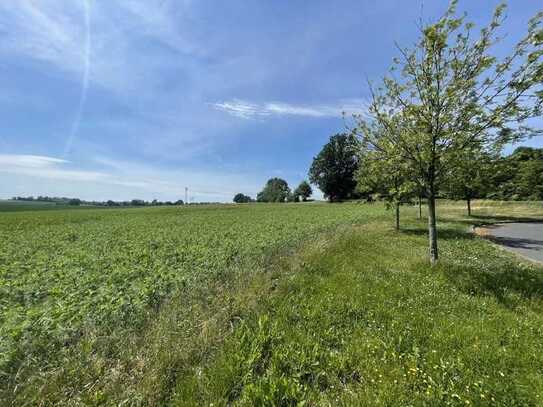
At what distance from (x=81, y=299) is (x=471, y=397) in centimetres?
675

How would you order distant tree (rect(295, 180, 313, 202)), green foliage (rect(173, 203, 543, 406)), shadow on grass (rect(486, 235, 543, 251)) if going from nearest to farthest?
green foliage (rect(173, 203, 543, 406))
shadow on grass (rect(486, 235, 543, 251))
distant tree (rect(295, 180, 313, 202))

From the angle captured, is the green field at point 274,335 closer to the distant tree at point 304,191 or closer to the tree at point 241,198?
the distant tree at point 304,191

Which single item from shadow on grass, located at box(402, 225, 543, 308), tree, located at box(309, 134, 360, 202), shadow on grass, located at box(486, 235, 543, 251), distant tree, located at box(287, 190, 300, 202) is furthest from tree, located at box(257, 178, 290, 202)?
shadow on grass, located at box(402, 225, 543, 308)

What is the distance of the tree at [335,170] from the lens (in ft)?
236

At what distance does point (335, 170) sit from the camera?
73.0 metres

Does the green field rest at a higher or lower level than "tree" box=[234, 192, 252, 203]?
lower

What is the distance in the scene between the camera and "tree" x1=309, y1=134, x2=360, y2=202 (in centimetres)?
7188

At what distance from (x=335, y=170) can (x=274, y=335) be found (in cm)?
7320

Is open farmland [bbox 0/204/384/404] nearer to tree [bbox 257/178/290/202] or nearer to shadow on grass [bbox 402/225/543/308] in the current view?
shadow on grass [bbox 402/225/543/308]

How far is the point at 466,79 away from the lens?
5.93 metres

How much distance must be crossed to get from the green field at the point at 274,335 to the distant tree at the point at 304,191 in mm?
106371

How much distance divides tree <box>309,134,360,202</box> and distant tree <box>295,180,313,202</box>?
123ft

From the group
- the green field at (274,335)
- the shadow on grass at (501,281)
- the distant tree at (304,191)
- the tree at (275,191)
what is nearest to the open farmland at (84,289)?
the green field at (274,335)

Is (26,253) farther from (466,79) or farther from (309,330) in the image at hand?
(466,79)
